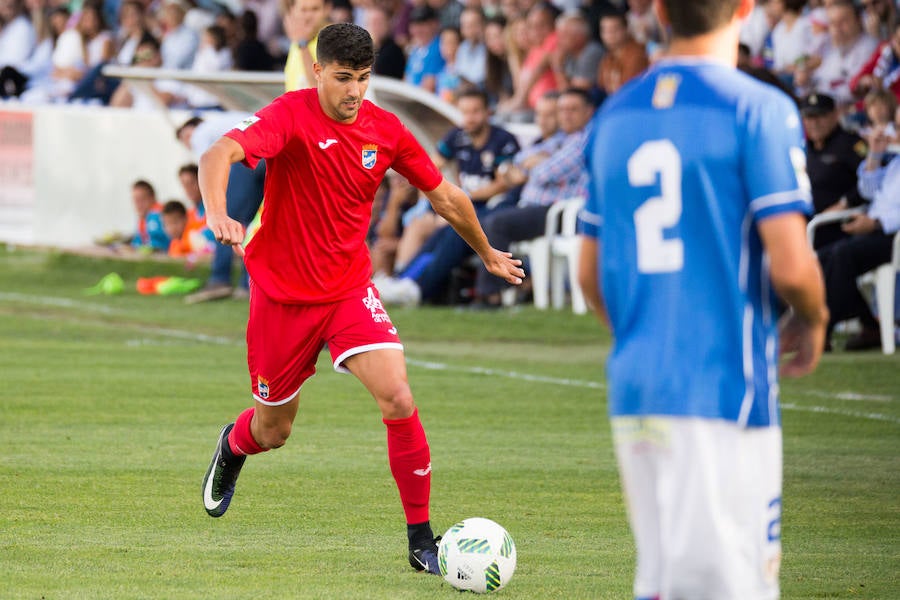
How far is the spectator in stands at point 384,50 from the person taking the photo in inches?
779

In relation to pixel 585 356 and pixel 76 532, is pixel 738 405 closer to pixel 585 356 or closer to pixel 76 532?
pixel 76 532

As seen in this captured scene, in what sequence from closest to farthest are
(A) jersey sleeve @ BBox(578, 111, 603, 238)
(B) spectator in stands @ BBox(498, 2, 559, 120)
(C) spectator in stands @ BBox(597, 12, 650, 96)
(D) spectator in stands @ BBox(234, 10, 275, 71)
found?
(A) jersey sleeve @ BBox(578, 111, 603, 238)
(C) spectator in stands @ BBox(597, 12, 650, 96)
(B) spectator in stands @ BBox(498, 2, 559, 120)
(D) spectator in stands @ BBox(234, 10, 275, 71)

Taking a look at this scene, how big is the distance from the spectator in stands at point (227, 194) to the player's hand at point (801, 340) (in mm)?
10198

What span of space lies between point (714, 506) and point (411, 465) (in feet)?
9.41

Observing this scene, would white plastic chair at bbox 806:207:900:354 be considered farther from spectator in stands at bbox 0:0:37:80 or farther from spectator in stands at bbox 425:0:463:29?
spectator in stands at bbox 0:0:37:80

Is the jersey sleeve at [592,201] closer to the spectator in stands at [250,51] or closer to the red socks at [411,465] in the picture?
the red socks at [411,465]

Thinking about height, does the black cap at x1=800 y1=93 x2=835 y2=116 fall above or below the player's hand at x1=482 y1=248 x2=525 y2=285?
above

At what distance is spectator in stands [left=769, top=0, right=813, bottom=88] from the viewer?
607 inches

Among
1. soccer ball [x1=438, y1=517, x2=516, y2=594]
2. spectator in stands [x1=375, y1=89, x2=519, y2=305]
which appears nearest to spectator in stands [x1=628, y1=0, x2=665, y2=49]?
spectator in stands [x1=375, y1=89, x2=519, y2=305]

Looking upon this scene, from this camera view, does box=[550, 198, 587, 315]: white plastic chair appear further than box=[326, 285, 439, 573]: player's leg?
Yes

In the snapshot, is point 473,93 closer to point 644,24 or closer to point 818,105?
point 644,24

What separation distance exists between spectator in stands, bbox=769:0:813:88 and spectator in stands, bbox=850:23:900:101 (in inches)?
28.9

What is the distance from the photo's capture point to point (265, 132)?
19.9 ft

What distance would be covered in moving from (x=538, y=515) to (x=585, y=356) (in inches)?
237
